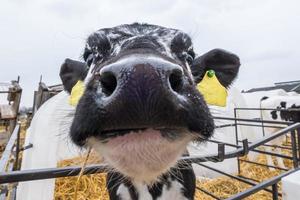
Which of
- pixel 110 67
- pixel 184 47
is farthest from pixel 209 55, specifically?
pixel 110 67

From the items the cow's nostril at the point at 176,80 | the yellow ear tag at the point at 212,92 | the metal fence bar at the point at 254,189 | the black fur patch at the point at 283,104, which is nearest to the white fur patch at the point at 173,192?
the metal fence bar at the point at 254,189

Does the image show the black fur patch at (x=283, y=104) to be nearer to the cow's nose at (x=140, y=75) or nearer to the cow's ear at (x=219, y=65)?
the cow's ear at (x=219, y=65)

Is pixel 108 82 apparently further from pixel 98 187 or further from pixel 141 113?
pixel 98 187

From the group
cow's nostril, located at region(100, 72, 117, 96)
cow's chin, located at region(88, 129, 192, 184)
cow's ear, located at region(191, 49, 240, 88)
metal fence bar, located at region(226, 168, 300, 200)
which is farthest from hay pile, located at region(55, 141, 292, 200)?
cow's nostril, located at region(100, 72, 117, 96)

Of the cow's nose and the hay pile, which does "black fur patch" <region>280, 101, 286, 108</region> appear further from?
the cow's nose

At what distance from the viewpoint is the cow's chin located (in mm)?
832

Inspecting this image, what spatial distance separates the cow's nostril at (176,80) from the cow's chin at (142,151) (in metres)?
0.15

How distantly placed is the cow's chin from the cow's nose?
0.51 feet

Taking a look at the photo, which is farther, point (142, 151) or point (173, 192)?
point (173, 192)

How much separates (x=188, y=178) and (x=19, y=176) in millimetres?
1240

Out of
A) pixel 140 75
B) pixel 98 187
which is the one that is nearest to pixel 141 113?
pixel 140 75

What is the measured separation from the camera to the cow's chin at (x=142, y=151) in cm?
83

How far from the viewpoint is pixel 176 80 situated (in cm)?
86

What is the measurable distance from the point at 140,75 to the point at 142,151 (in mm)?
246
